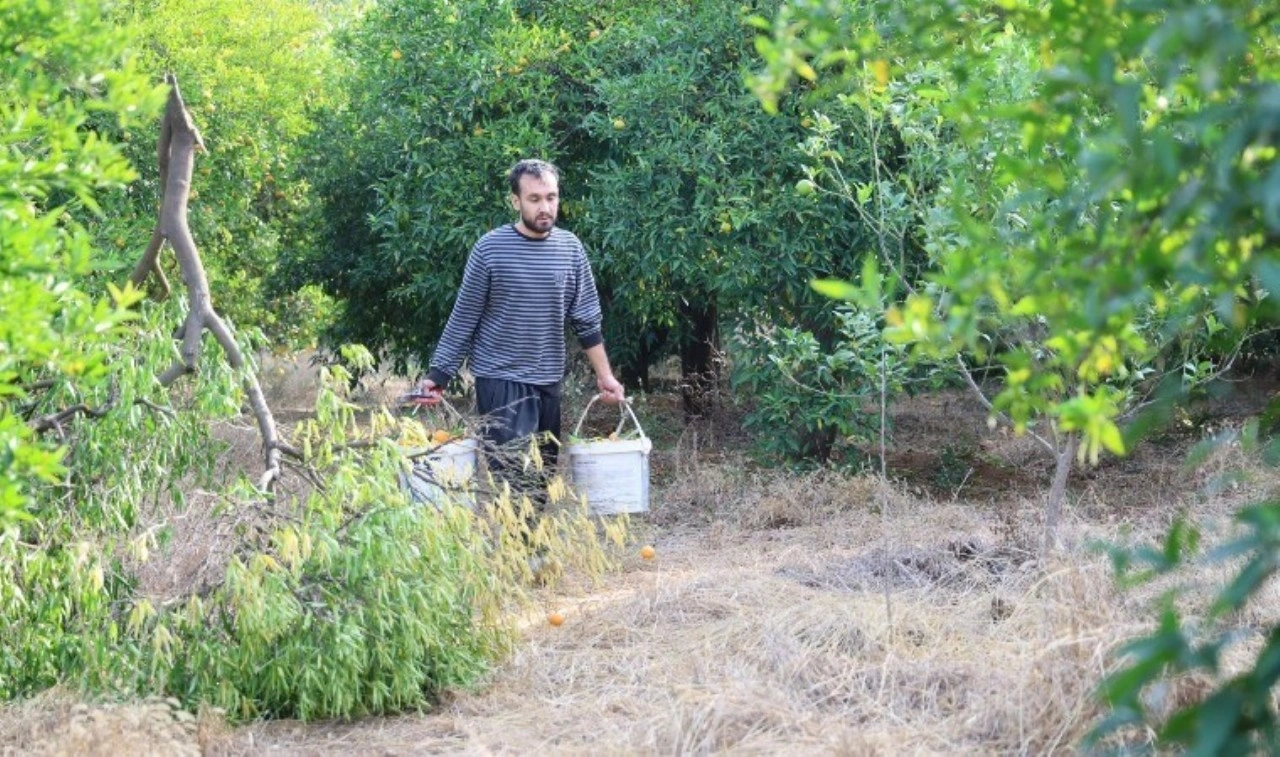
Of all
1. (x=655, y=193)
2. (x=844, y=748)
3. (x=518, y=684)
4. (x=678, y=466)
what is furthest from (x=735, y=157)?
(x=844, y=748)

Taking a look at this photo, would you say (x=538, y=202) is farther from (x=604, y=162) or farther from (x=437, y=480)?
(x=604, y=162)

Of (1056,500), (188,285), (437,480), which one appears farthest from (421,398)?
(1056,500)

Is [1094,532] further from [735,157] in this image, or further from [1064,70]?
[1064,70]

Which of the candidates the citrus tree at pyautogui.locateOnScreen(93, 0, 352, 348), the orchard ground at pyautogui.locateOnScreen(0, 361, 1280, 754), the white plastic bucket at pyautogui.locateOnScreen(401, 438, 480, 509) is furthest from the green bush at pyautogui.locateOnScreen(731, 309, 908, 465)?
the citrus tree at pyautogui.locateOnScreen(93, 0, 352, 348)

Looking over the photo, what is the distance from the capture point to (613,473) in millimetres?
6699

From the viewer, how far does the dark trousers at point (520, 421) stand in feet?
21.2

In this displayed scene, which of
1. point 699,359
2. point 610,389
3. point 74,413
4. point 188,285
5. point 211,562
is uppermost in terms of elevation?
point 188,285

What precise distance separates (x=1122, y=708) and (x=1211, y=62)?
87cm

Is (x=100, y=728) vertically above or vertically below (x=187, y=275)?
below

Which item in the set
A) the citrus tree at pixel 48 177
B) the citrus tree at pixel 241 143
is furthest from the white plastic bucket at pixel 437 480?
the citrus tree at pixel 241 143

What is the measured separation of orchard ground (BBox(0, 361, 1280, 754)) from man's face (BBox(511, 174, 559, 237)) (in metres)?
1.49

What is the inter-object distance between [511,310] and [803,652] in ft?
7.94

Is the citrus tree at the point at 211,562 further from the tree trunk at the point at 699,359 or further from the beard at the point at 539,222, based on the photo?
the tree trunk at the point at 699,359

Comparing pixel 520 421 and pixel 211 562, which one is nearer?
pixel 211 562
